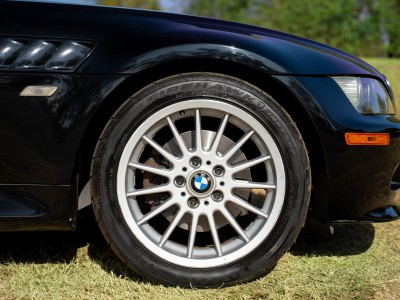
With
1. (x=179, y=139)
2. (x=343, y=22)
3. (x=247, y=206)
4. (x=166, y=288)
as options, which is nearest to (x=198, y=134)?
(x=179, y=139)

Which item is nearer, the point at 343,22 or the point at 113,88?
the point at 113,88

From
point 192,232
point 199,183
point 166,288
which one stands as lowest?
point 166,288

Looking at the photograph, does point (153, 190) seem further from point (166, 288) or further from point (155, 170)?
point (166, 288)

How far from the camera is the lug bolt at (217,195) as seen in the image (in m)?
2.17

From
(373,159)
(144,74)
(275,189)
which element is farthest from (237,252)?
(144,74)

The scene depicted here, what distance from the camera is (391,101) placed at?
2406 millimetres

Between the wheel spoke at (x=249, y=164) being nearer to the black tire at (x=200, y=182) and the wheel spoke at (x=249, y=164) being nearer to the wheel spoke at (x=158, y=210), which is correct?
the black tire at (x=200, y=182)

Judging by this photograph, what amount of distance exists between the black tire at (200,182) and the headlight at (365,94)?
320mm

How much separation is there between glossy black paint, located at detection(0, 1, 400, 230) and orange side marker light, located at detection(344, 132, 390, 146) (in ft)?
0.08

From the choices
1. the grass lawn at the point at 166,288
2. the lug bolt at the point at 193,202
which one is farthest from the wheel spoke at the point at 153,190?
the grass lawn at the point at 166,288

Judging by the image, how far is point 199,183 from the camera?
6.99 ft

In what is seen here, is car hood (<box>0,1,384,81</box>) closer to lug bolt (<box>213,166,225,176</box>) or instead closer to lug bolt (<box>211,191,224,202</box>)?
lug bolt (<box>213,166,225,176</box>)

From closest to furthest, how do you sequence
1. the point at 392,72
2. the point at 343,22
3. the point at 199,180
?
1. the point at 199,180
2. the point at 392,72
3. the point at 343,22

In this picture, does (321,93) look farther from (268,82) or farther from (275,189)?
(275,189)
